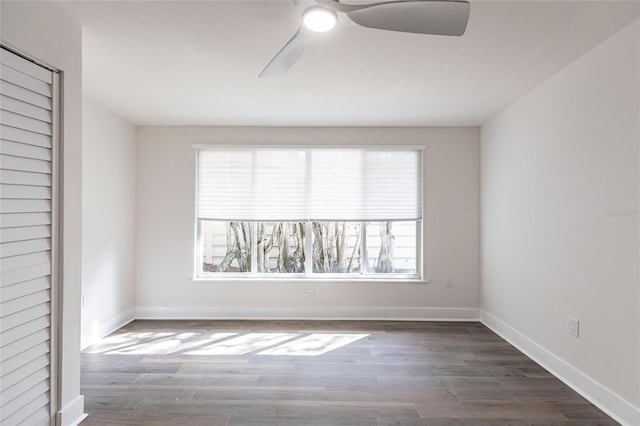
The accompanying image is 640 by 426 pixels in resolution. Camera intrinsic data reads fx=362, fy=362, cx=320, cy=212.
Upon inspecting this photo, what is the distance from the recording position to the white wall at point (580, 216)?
216 centimetres

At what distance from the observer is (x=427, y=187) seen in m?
4.38

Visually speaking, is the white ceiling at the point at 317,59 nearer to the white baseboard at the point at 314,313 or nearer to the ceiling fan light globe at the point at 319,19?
the ceiling fan light globe at the point at 319,19

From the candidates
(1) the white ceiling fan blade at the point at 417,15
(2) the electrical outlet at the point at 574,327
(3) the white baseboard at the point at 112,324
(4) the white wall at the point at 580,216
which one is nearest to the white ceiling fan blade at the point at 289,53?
(1) the white ceiling fan blade at the point at 417,15

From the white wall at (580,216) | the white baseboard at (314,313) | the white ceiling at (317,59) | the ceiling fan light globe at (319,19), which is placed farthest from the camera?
the white baseboard at (314,313)

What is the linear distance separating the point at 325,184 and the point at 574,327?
9.08 feet

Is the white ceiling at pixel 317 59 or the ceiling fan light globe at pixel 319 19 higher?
the white ceiling at pixel 317 59

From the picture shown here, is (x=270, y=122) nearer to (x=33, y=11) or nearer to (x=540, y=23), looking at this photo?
(x=33, y=11)

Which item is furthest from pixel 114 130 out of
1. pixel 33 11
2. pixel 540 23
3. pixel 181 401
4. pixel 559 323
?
pixel 559 323

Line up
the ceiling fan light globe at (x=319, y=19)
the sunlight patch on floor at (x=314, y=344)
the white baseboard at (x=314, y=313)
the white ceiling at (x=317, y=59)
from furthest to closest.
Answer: the white baseboard at (x=314, y=313)
the sunlight patch on floor at (x=314, y=344)
the white ceiling at (x=317, y=59)
the ceiling fan light globe at (x=319, y=19)

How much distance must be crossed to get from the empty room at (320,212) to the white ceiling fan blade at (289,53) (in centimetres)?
2

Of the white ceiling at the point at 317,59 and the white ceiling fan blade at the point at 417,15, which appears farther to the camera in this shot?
the white ceiling at the point at 317,59

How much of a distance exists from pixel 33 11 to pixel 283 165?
9.17 ft

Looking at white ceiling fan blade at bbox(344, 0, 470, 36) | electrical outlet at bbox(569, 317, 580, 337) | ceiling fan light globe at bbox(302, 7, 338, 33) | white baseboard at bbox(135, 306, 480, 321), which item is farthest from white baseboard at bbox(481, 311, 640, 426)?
ceiling fan light globe at bbox(302, 7, 338, 33)

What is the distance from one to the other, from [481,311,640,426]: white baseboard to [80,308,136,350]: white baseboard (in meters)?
4.07
